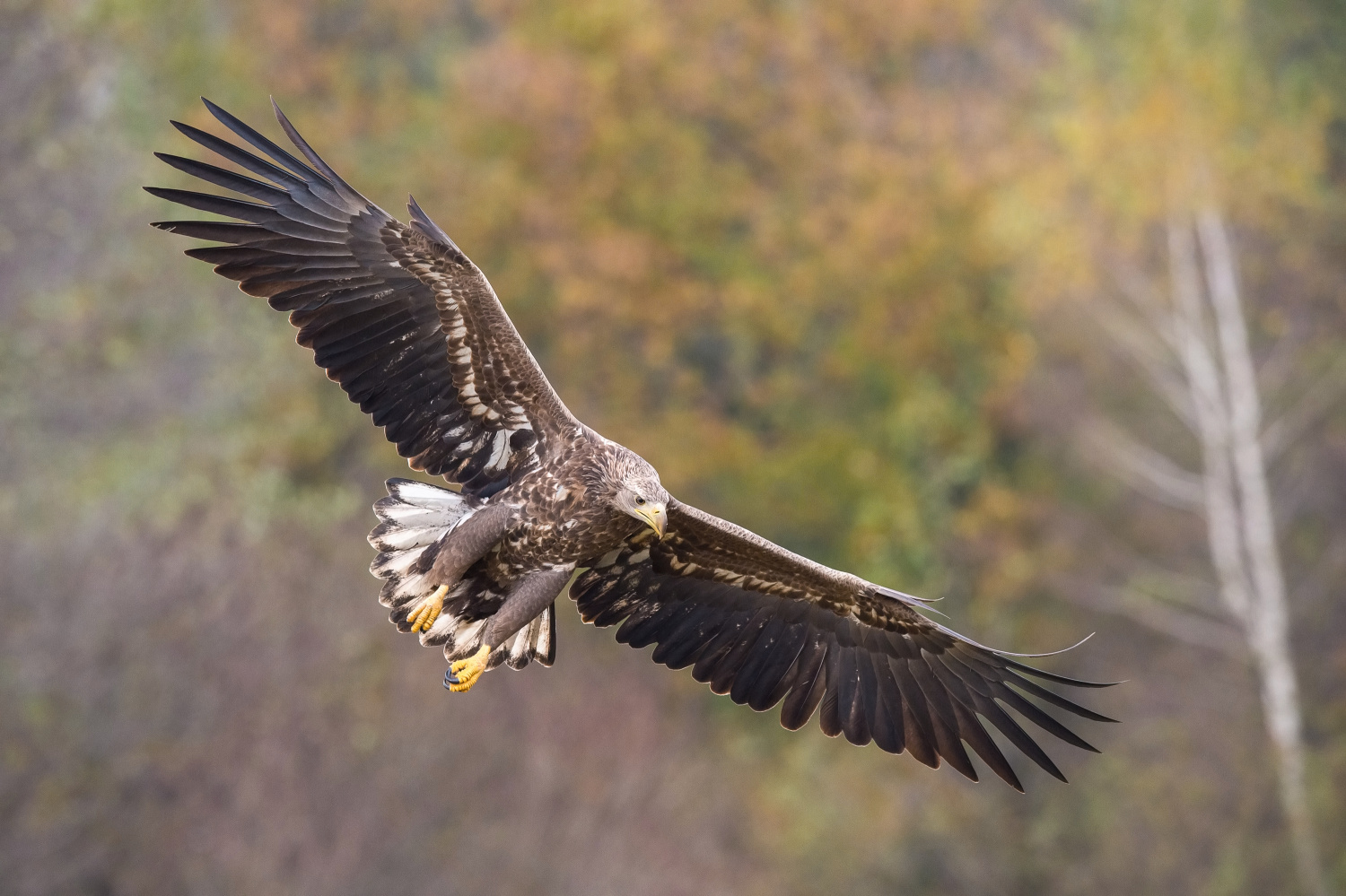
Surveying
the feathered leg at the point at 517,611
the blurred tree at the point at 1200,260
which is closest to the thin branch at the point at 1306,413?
the blurred tree at the point at 1200,260

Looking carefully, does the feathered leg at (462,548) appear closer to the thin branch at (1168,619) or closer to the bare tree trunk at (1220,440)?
the bare tree trunk at (1220,440)

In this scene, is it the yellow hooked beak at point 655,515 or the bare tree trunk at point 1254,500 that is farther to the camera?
the bare tree trunk at point 1254,500

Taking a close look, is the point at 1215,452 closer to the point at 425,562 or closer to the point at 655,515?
the point at 425,562

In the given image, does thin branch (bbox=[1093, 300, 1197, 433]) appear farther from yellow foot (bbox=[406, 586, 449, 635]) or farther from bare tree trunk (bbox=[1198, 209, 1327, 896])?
yellow foot (bbox=[406, 586, 449, 635])

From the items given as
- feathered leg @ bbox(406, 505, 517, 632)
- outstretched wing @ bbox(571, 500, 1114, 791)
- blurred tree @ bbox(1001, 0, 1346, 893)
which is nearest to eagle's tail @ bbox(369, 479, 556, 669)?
feathered leg @ bbox(406, 505, 517, 632)

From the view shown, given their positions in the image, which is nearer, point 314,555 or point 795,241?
point 314,555

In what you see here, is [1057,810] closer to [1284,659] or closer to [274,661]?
[1284,659]

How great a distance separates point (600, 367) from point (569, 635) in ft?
19.4

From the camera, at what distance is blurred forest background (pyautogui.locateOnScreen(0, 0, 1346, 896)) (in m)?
17.2

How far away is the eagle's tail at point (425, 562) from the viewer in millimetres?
8391

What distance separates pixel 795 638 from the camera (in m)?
9.05

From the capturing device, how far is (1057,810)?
18.3 meters

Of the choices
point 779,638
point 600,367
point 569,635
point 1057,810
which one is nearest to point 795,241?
point 600,367

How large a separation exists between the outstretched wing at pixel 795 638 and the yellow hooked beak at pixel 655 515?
0.84 metres
